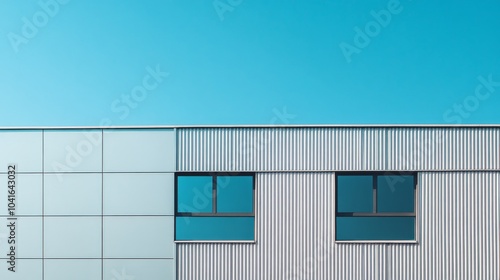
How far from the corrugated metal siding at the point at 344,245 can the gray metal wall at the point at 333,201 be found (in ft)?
0.06

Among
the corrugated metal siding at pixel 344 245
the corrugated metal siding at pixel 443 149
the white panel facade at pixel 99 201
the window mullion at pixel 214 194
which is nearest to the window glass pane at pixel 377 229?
the corrugated metal siding at pixel 344 245

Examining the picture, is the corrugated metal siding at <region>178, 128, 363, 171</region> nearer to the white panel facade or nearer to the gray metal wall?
the gray metal wall

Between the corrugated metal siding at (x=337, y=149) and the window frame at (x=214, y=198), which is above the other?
the corrugated metal siding at (x=337, y=149)

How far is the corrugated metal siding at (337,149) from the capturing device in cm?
687

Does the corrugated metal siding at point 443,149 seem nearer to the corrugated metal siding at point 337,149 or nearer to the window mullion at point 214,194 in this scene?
the corrugated metal siding at point 337,149

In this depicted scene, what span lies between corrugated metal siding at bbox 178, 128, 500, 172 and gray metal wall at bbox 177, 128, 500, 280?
0.02 metres

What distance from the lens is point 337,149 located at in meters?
6.91

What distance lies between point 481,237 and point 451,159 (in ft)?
5.14

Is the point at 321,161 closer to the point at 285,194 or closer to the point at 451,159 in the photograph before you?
the point at 285,194

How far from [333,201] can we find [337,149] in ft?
3.22

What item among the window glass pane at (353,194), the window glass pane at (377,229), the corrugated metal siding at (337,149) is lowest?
Result: the window glass pane at (377,229)

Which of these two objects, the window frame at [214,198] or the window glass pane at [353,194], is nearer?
the window frame at [214,198]

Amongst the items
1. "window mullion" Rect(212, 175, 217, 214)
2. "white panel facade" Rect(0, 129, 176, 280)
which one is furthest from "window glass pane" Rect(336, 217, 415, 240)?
"white panel facade" Rect(0, 129, 176, 280)

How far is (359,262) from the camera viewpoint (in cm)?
690
